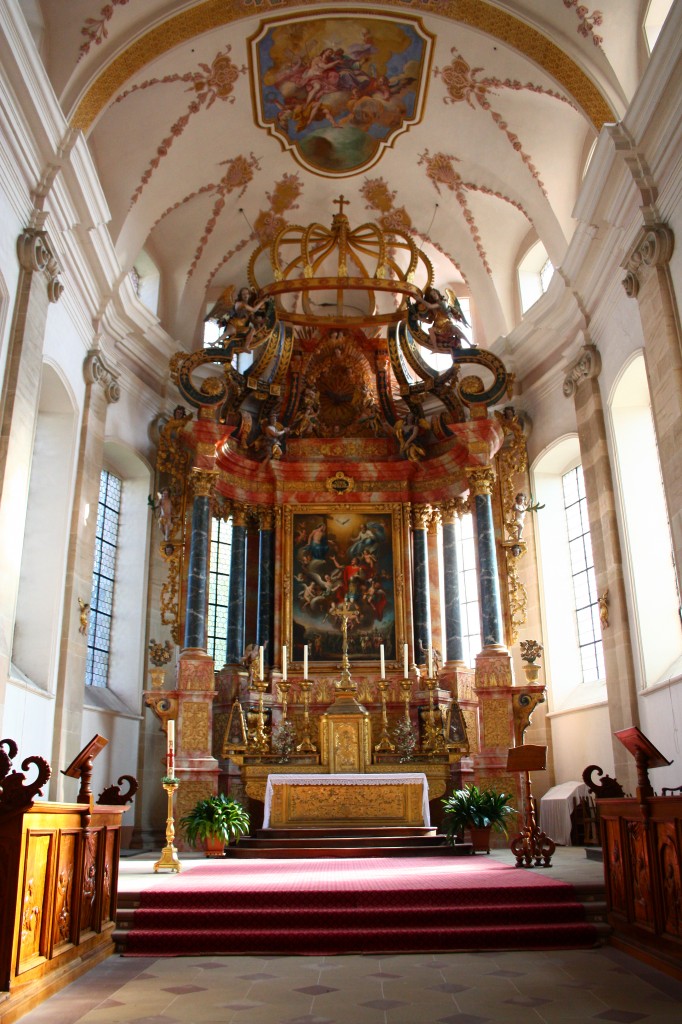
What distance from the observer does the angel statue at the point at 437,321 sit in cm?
1401

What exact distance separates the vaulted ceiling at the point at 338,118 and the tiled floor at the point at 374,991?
30.9 feet

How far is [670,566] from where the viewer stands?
37.2 feet

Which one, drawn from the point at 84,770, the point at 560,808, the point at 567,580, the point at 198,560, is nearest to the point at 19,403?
the point at 84,770

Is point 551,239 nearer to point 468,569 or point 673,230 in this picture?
point 673,230

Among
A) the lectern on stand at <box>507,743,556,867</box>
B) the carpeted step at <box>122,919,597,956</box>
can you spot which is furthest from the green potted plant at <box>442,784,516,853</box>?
the carpeted step at <box>122,919,597,956</box>

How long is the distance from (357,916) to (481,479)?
837cm

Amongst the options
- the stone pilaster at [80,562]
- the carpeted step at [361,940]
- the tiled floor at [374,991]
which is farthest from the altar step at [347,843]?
the tiled floor at [374,991]

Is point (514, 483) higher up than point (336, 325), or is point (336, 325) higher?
point (336, 325)

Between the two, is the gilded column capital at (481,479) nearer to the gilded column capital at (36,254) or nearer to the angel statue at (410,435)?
the angel statue at (410,435)

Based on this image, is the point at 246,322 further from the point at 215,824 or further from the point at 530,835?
the point at 530,835

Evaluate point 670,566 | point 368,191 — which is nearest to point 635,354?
point 670,566

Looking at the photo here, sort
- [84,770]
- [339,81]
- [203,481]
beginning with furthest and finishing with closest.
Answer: [203,481] → [339,81] → [84,770]

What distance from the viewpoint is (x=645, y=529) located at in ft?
37.8

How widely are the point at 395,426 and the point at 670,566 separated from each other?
17.7 feet
